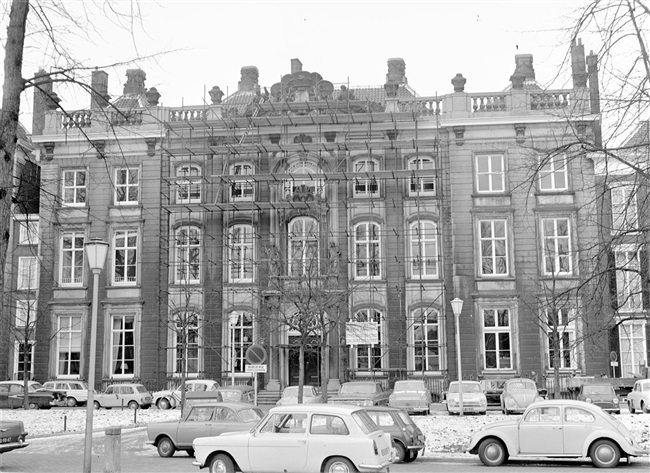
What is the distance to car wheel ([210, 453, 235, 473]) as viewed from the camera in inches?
595

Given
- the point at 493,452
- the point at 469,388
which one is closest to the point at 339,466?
the point at 493,452

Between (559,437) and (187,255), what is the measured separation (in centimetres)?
2985

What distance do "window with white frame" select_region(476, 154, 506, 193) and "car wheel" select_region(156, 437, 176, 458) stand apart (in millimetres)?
26384

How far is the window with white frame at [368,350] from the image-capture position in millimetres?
42000

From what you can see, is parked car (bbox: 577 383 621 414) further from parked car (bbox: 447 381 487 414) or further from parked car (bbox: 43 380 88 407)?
parked car (bbox: 43 380 88 407)

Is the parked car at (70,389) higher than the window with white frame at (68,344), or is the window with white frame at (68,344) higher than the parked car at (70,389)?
the window with white frame at (68,344)

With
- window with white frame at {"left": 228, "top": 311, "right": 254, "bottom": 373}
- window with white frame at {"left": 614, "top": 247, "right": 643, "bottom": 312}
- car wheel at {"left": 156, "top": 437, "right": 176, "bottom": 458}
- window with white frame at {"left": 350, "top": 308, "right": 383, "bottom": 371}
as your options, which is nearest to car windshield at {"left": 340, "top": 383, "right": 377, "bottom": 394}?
window with white frame at {"left": 350, "top": 308, "right": 383, "bottom": 371}

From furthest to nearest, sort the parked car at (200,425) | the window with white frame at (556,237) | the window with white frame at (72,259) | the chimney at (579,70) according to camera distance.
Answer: the window with white frame at (72,259)
the window with white frame at (556,237)
the parked car at (200,425)
the chimney at (579,70)

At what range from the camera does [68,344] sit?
146 feet

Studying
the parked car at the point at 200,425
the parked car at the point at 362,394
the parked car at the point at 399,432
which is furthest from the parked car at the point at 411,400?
the parked car at the point at 200,425

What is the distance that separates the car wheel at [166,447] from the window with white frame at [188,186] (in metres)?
25.2

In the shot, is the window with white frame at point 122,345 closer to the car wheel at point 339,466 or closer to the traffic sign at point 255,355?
the traffic sign at point 255,355

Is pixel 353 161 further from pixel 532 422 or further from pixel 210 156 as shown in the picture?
pixel 532 422

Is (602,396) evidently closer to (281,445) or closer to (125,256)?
(281,445)
